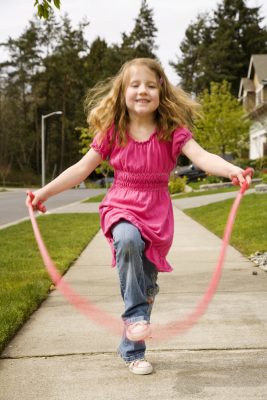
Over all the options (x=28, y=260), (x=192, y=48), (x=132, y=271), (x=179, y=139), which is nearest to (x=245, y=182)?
(x=179, y=139)

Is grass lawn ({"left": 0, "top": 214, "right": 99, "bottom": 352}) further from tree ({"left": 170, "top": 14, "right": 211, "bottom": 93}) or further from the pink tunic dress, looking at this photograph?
tree ({"left": 170, "top": 14, "right": 211, "bottom": 93})

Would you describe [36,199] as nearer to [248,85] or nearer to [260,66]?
[260,66]

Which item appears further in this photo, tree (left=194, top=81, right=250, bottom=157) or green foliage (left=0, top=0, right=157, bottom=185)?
green foliage (left=0, top=0, right=157, bottom=185)

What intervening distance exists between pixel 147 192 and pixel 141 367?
3.16 feet

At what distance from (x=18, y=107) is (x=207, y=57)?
2088 cm

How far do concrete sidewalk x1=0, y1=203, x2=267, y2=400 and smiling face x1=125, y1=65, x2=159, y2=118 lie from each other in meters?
1.48

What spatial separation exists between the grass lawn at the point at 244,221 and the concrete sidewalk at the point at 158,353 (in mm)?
3010

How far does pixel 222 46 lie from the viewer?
65.5 m

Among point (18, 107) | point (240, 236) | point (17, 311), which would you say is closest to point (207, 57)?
point (18, 107)

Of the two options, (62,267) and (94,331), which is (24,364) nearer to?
(94,331)

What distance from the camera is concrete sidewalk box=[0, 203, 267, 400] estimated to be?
316 centimetres

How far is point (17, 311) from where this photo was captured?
481cm

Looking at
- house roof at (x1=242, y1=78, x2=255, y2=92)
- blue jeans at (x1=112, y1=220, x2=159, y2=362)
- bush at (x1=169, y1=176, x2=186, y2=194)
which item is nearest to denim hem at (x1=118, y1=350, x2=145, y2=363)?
blue jeans at (x1=112, y1=220, x2=159, y2=362)

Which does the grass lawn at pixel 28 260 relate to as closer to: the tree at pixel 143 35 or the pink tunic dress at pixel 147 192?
the pink tunic dress at pixel 147 192
